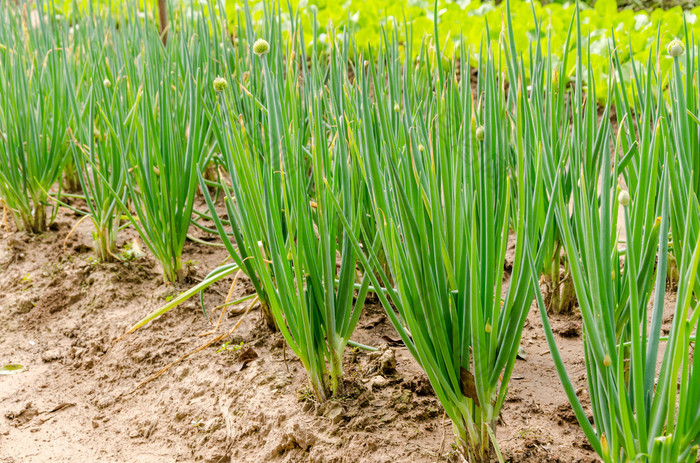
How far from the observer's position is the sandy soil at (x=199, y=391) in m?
1.15

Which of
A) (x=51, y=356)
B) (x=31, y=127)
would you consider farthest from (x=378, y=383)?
(x=31, y=127)

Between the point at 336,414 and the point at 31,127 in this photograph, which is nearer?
the point at 336,414

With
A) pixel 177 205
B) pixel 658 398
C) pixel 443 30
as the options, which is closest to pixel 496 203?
pixel 658 398

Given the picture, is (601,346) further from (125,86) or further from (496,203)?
(125,86)

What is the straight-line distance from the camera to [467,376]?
963 mm

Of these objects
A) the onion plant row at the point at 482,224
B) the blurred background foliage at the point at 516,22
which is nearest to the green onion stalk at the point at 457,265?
the onion plant row at the point at 482,224

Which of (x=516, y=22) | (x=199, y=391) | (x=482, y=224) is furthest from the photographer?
(x=516, y=22)

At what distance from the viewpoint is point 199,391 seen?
139 cm

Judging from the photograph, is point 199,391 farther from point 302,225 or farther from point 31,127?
point 31,127

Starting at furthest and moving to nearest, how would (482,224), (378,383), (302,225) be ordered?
(378,383)
(302,225)
(482,224)

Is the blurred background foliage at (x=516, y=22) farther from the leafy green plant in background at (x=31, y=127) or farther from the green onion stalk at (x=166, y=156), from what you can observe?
the green onion stalk at (x=166, y=156)

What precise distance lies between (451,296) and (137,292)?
1.17 metres

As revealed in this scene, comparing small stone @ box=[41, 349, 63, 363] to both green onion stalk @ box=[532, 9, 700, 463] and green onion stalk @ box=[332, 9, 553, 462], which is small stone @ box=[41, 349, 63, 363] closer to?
green onion stalk @ box=[332, 9, 553, 462]

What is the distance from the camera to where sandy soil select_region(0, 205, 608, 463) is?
3.76 ft
